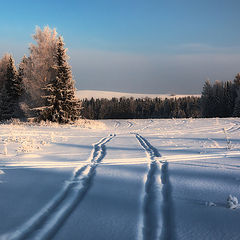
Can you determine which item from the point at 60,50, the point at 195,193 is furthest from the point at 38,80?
the point at 195,193

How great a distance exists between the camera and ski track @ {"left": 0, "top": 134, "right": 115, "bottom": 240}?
92.9 inches

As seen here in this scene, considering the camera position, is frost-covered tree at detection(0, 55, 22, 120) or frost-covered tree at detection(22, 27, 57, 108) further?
frost-covered tree at detection(0, 55, 22, 120)

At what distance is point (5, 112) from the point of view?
1291 inches

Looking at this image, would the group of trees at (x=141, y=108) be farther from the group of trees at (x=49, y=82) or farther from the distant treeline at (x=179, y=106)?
the group of trees at (x=49, y=82)

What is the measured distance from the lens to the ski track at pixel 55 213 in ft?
7.74

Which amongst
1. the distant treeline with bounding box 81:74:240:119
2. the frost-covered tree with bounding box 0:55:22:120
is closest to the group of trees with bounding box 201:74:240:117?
the distant treeline with bounding box 81:74:240:119

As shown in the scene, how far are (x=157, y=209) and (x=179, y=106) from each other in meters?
101

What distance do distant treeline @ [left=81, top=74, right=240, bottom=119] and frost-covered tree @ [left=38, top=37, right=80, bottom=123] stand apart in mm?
16786

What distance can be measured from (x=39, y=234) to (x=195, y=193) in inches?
81.9

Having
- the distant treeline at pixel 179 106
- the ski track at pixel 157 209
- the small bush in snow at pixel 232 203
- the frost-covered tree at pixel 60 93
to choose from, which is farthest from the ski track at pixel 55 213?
the distant treeline at pixel 179 106

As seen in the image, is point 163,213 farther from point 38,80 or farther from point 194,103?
point 194,103

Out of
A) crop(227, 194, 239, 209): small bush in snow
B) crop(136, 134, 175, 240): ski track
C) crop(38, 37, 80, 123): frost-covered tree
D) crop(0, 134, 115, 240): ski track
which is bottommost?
crop(0, 134, 115, 240): ski track

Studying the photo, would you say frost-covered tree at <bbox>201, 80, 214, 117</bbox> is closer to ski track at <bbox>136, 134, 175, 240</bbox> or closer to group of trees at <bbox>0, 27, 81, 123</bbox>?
group of trees at <bbox>0, 27, 81, 123</bbox>

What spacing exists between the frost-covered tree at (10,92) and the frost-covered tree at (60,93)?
419 inches
